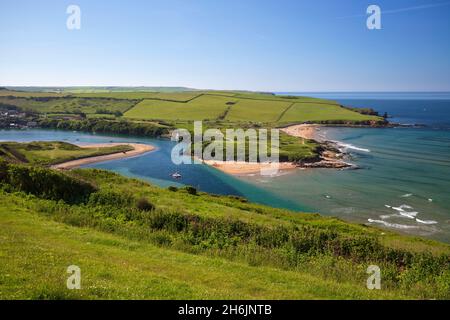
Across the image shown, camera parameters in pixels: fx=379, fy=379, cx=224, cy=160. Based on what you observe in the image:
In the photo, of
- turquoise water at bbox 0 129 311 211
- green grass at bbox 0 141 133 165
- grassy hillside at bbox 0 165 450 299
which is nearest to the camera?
grassy hillside at bbox 0 165 450 299

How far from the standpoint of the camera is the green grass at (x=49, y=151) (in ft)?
313

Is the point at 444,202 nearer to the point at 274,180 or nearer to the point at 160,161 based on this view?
the point at 274,180

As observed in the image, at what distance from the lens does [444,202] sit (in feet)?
211

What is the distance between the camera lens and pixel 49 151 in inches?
4259

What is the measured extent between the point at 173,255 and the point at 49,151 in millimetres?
98716

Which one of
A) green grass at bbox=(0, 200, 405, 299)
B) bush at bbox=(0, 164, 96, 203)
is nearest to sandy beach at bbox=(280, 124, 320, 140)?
bush at bbox=(0, 164, 96, 203)

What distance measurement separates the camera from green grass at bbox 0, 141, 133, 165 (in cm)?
9550

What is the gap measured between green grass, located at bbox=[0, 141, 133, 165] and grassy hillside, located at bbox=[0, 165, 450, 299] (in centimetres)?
6506
